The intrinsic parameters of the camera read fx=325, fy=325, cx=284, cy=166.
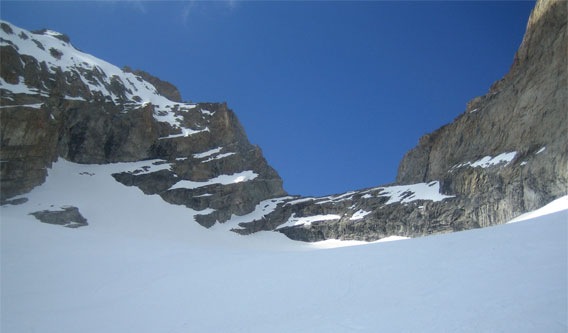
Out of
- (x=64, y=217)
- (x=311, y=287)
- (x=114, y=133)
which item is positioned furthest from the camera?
(x=114, y=133)

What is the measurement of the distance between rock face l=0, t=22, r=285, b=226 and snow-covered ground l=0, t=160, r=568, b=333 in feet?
148

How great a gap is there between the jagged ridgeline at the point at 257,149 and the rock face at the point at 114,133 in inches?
8.7

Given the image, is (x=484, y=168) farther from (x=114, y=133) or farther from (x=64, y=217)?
(x=114, y=133)

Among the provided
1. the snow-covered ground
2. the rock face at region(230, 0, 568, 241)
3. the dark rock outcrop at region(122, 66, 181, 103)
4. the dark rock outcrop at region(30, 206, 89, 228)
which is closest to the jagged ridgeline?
the rock face at region(230, 0, 568, 241)

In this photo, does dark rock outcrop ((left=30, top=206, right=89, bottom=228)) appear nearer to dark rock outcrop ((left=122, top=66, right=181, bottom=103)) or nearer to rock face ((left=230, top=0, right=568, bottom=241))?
rock face ((left=230, top=0, right=568, bottom=241))

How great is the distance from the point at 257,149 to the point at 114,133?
104 feet

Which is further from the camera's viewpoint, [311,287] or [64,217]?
[64,217]

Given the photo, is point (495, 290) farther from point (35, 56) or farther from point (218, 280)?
point (35, 56)

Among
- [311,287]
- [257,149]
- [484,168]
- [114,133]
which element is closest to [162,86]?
[114,133]

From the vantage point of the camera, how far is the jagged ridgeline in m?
42.7

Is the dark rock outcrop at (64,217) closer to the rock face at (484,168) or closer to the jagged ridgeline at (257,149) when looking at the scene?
the jagged ridgeline at (257,149)

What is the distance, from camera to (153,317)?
8.31 metres

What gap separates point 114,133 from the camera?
6862cm

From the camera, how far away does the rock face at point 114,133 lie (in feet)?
168
